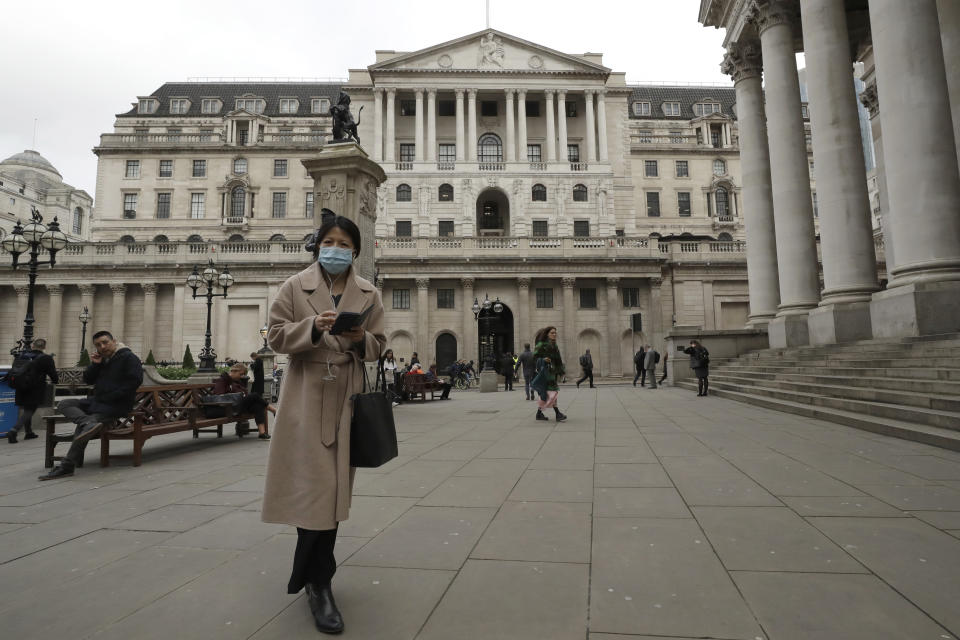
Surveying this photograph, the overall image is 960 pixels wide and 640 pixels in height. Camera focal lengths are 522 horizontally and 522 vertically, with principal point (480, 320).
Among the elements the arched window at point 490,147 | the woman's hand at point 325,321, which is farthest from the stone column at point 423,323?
the woman's hand at point 325,321

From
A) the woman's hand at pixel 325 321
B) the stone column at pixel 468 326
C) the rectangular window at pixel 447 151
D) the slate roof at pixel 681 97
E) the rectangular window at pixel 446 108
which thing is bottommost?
the woman's hand at pixel 325 321

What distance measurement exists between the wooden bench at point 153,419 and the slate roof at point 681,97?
62454 mm

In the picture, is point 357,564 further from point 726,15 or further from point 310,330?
point 726,15

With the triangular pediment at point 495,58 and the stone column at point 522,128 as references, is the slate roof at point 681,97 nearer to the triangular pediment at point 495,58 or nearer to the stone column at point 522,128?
the triangular pediment at point 495,58

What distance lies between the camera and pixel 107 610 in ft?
9.33

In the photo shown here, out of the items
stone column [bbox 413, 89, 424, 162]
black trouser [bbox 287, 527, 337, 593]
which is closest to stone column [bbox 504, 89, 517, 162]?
stone column [bbox 413, 89, 424, 162]

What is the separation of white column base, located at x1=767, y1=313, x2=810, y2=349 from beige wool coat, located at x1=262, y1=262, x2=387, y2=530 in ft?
57.1

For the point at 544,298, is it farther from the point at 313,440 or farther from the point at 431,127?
the point at 313,440

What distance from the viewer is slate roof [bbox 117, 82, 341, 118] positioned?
5978 cm

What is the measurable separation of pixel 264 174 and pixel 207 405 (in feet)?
164

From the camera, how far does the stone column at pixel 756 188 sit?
20203 millimetres

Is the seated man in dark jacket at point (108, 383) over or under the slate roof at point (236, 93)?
under

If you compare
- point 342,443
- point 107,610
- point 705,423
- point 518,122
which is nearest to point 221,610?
point 107,610

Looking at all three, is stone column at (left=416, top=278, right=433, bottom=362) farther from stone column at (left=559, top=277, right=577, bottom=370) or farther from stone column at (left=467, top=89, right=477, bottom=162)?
stone column at (left=467, top=89, right=477, bottom=162)
